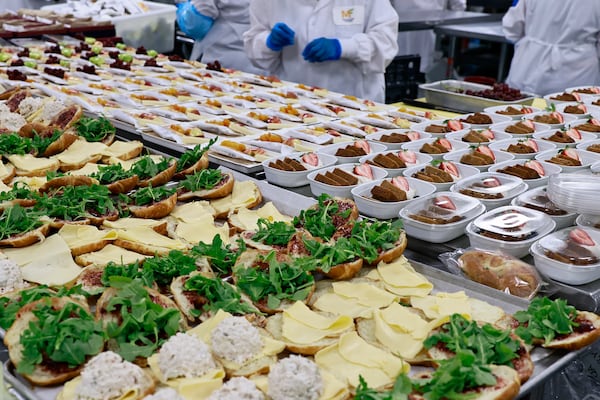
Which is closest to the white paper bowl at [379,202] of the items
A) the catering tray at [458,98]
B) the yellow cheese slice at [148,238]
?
the yellow cheese slice at [148,238]

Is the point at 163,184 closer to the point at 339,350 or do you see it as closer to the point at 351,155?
the point at 351,155

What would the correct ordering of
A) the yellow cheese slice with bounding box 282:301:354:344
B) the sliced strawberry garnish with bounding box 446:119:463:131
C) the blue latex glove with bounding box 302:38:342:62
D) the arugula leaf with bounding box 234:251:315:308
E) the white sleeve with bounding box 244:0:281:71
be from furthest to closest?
the white sleeve with bounding box 244:0:281:71 → the blue latex glove with bounding box 302:38:342:62 → the sliced strawberry garnish with bounding box 446:119:463:131 → the arugula leaf with bounding box 234:251:315:308 → the yellow cheese slice with bounding box 282:301:354:344

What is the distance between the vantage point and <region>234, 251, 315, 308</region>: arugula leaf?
175 cm

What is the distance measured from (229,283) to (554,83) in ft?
15.1

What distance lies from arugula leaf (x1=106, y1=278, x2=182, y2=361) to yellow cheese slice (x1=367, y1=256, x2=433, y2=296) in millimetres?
602

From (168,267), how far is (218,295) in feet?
0.66

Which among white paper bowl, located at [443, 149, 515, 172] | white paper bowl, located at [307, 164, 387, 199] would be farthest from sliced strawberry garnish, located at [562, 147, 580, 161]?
white paper bowl, located at [307, 164, 387, 199]

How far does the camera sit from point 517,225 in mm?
2072

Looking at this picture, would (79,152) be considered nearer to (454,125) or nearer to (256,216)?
(256,216)

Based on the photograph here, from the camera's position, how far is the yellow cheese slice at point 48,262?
185cm

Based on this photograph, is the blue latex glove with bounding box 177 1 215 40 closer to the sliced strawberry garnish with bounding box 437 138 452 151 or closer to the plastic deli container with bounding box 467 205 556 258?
the sliced strawberry garnish with bounding box 437 138 452 151

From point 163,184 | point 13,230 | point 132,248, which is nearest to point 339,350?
point 132,248

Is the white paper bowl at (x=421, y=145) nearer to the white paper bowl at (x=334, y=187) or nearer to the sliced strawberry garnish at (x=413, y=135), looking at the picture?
the sliced strawberry garnish at (x=413, y=135)

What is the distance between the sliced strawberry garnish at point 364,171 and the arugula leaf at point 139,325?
117cm
